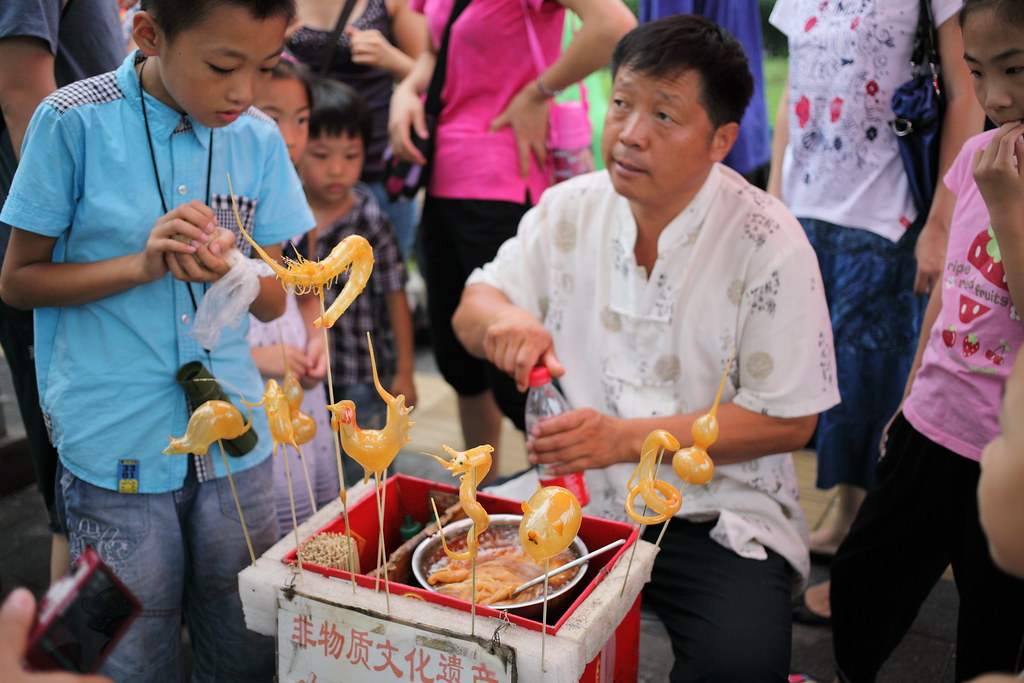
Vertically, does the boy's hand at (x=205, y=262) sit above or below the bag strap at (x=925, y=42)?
below

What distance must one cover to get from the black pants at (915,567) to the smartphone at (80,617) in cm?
156

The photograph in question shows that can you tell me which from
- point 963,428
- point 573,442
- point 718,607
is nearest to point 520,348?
point 573,442

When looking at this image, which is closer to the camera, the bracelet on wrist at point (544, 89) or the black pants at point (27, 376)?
the black pants at point (27, 376)

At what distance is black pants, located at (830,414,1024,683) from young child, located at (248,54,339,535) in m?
1.50

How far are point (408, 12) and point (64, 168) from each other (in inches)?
74.7

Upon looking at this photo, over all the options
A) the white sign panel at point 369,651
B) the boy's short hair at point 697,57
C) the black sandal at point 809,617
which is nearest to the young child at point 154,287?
the white sign panel at point 369,651

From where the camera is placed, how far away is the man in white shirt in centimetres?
176

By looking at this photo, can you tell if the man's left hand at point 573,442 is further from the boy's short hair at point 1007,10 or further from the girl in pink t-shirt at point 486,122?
the boy's short hair at point 1007,10

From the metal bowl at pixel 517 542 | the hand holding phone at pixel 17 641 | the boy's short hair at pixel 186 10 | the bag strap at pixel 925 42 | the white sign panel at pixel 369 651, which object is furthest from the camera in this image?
the bag strap at pixel 925 42

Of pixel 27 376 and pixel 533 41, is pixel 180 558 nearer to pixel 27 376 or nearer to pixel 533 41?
pixel 27 376

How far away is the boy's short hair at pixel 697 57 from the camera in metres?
1.89

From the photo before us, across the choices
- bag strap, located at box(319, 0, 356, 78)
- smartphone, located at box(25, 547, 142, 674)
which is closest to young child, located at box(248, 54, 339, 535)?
bag strap, located at box(319, 0, 356, 78)

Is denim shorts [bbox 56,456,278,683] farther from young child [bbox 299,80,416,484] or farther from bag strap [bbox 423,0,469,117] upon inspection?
bag strap [bbox 423,0,469,117]

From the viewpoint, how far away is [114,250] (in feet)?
5.19
